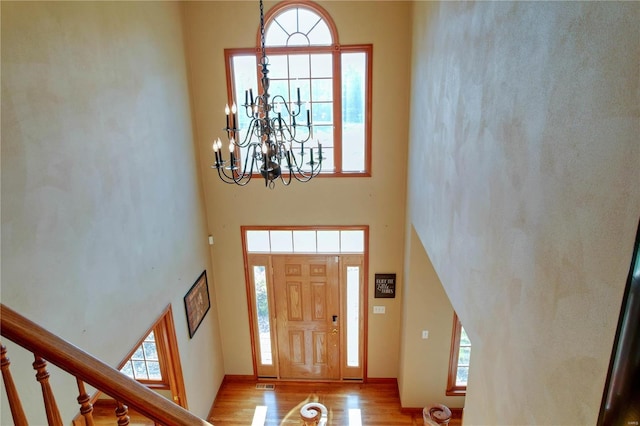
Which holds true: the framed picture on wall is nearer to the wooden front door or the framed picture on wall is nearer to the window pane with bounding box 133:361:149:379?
the window pane with bounding box 133:361:149:379

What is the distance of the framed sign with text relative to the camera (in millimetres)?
5773

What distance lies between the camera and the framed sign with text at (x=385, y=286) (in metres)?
5.77

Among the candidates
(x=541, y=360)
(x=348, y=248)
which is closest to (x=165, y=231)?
(x=348, y=248)

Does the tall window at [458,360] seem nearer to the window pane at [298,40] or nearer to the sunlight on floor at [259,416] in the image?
the sunlight on floor at [259,416]

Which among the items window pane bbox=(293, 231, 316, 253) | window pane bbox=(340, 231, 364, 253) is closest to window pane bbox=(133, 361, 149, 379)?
window pane bbox=(293, 231, 316, 253)

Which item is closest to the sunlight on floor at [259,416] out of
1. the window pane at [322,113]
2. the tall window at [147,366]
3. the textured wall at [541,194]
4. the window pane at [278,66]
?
the tall window at [147,366]

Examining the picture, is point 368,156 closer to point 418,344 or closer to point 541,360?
point 418,344

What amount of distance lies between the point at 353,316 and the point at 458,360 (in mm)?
1561

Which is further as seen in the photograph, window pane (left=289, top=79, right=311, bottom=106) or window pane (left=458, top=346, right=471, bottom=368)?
window pane (left=458, top=346, right=471, bottom=368)

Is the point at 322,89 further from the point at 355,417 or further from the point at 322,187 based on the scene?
the point at 355,417

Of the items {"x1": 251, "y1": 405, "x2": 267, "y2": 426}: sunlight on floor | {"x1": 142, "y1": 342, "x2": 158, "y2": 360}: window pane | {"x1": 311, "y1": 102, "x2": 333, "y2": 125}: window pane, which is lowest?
{"x1": 251, "y1": 405, "x2": 267, "y2": 426}: sunlight on floor

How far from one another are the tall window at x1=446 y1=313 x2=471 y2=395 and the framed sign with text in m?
0.92

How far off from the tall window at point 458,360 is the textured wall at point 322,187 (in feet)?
2.80

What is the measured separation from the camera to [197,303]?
17.0 ft
